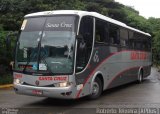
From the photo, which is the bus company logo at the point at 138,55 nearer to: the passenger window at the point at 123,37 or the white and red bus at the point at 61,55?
the passenger window at the point at 123,37

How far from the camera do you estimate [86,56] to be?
11.8 m

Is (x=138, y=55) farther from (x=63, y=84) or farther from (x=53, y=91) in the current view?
(x=53, y=91)

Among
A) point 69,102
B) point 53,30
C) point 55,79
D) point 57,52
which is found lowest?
point 69,102

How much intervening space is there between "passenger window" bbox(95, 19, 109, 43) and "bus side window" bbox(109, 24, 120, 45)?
1.66 ft

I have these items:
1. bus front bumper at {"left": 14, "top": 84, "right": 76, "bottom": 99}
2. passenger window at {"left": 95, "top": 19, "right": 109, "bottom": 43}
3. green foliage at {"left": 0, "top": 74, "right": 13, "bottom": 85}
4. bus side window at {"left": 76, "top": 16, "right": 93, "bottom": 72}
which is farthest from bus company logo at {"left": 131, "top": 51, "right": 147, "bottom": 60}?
bus front bumper at {"left": 14, "top": 84, "right": 76, "bottom": 99}

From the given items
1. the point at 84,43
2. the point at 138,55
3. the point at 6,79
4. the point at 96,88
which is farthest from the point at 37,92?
the point at 138,55

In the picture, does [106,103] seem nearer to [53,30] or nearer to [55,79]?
[55,79]

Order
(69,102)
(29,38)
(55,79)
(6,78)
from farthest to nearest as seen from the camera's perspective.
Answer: (6,78)
(69,102)
(29,38)
(55,79)

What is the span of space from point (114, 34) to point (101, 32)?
5.53 feet

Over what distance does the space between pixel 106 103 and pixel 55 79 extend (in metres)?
2.27

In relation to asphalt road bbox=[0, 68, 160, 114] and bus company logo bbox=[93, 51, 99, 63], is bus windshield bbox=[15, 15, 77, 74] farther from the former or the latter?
bus company logo bbox=[93, 51, 99, 63]

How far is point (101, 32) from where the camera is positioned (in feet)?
43.0

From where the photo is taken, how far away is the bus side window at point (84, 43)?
1126 cm

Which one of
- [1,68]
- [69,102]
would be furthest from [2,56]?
[69,102]
